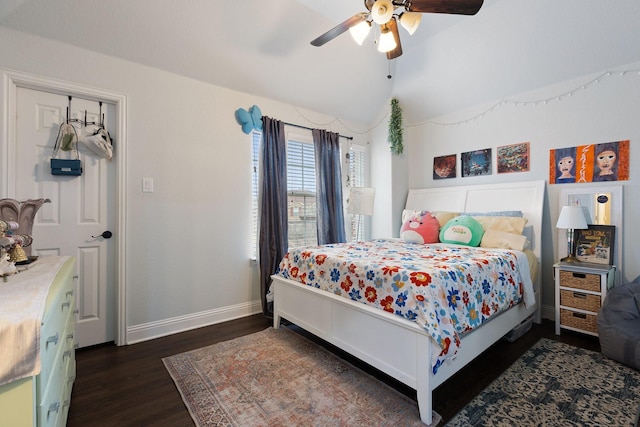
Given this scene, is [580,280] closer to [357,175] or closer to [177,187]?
[357,175]

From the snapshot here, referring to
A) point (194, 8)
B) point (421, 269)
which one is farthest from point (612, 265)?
point (194, 8)

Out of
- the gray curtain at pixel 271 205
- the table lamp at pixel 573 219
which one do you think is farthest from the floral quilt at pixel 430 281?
the table lamp at pixel 573 219

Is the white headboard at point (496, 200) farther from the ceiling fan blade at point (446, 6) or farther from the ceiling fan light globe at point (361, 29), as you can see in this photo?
the ceiling fan light globe at point (361, 29)

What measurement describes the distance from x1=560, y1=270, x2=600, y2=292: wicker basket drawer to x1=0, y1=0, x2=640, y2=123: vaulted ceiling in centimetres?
193

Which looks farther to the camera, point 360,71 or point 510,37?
point 360,71

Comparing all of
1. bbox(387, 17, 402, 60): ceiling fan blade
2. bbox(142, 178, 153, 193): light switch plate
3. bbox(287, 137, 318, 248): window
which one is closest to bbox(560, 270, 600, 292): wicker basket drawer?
bbox(387, 17, 402, 60): ceiling fan blade

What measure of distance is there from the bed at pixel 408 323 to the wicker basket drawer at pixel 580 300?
0.84ft

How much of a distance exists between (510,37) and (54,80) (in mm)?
3980

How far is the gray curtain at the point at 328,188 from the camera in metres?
3.69

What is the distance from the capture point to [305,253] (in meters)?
2.56

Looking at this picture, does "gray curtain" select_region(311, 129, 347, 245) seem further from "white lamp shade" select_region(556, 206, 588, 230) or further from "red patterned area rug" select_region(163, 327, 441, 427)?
"white lamp shade" select_region(556, 206, 588, 230)

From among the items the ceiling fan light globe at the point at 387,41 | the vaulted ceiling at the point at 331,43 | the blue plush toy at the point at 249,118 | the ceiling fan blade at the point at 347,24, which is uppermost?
the vaulted ceiling at the point at 331,43

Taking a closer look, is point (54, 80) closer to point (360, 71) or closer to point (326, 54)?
point (326, 54)

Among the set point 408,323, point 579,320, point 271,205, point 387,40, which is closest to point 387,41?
point 387,40
